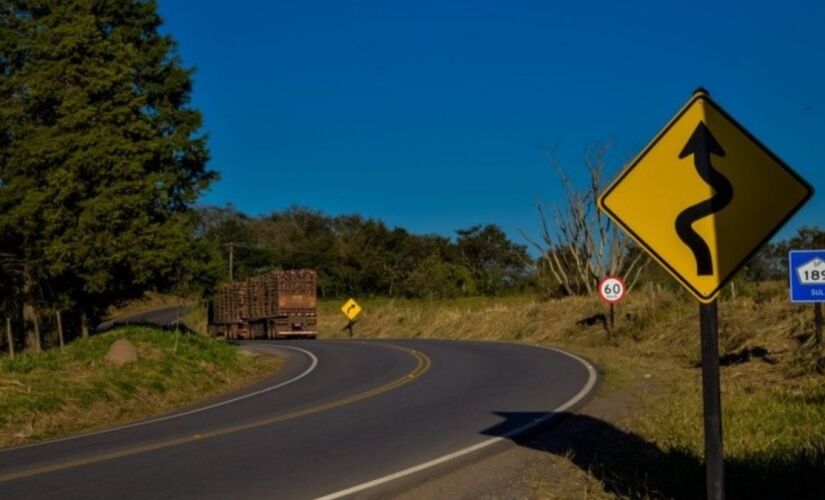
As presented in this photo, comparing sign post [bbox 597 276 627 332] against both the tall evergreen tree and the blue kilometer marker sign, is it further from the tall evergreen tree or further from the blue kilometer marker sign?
the tall evergreen tree

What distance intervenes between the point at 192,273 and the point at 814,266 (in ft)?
56.4

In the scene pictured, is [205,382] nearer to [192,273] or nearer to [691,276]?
[192,273]

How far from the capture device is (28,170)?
20.7 meters

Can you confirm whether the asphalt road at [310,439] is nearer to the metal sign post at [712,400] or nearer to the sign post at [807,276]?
the metal sign post at [712,400]

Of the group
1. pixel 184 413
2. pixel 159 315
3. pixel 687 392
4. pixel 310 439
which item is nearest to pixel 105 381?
pixel 184 413

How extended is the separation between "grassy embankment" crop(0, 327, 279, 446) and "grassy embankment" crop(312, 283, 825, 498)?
30.3 ft

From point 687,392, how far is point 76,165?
50.3 ft

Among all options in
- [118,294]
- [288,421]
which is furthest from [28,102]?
[288,421]

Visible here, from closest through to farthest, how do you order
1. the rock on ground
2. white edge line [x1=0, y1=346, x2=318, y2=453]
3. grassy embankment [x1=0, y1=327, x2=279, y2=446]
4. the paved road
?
white edge line [x1=0, y1=346, x2=318, y2=453]
grassy embankment [x1=0, y1=327, x2=279, y2=446]
the rock on ground
the paved road

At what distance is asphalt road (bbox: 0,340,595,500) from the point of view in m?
8.15

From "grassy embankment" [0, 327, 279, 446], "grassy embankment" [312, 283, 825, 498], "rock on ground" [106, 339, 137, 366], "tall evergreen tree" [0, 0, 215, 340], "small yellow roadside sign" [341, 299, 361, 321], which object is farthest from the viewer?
"small yellow roadside sign" [341, 299, 361, 321]

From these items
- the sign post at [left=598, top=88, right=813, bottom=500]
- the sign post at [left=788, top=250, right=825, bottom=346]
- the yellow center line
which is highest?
the sign post at [left=598, top=88, right=813, bottom=500]

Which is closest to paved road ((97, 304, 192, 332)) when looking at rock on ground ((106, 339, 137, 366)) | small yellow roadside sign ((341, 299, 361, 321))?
small yellow roadside sign ((341, 299, 361, 321))

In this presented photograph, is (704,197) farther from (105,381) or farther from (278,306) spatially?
(278,306)
